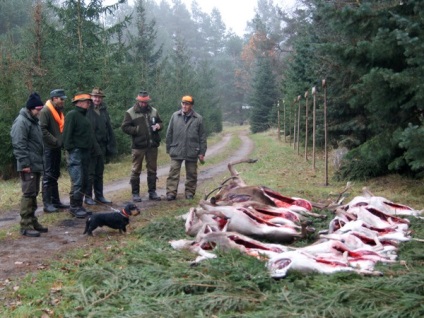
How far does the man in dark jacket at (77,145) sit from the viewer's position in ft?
30.3

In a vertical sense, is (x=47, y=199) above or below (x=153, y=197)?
above

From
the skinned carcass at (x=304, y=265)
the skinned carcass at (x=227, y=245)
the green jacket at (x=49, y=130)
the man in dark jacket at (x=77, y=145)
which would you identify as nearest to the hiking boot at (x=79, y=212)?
the man in dark jacket at (x=77, y=145)

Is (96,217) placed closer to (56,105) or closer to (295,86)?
(56,105)

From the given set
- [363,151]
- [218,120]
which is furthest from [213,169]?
[218,120]

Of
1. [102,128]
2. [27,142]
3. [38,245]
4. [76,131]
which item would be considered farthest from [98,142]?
[38,245]

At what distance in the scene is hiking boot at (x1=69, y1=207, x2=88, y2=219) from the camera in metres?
9.28

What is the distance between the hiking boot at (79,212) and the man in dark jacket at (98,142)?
1185mm

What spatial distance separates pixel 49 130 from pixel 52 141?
26 centimetres

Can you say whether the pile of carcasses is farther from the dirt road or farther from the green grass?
the dirt road

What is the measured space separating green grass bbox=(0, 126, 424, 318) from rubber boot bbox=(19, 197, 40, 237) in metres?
1.53

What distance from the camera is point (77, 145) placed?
926 centimetres

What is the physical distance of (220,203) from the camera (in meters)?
7.30

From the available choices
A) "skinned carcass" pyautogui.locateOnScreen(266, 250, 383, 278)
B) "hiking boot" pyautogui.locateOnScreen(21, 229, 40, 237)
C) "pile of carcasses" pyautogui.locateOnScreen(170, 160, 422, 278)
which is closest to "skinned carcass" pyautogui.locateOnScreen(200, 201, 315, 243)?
"pile of carcasses" pyautogui.locateOnScreen(170, 160, 422, 278)

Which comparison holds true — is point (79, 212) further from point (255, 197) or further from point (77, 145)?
point (255, 197)
